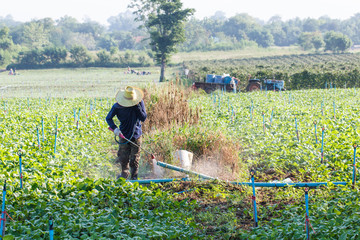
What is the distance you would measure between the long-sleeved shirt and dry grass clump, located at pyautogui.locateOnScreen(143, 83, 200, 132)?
3392mm

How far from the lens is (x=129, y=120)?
23.5 feet

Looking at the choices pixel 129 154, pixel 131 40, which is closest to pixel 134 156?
pixel 129 154

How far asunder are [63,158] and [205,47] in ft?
238

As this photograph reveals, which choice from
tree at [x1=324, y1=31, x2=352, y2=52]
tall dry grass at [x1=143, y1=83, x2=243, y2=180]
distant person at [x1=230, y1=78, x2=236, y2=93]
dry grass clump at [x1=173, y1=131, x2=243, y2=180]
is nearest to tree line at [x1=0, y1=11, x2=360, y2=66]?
tree at [x1=324, y1=31, x2=352, y2=52]

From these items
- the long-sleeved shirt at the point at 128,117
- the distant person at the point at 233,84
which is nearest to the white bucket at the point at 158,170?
the long-sleeved shirt at the point at 128,117

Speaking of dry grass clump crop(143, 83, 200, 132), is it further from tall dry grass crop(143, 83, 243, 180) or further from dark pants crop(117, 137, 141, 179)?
dark pants crop(117, 137, 141, 179)

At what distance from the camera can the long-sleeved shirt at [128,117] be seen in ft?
23.3

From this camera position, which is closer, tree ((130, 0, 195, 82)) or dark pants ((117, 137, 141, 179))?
dark pants ((117, 137, 141, 179))

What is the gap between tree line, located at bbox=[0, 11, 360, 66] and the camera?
59.8 meters

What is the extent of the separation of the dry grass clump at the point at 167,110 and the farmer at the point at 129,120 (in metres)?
3.23

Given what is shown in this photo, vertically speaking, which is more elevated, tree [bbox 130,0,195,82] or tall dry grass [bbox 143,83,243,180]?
tree [bbox 130,0,195,82]

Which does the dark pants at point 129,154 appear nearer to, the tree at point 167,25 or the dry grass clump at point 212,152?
the dry grass clump at point 212,152

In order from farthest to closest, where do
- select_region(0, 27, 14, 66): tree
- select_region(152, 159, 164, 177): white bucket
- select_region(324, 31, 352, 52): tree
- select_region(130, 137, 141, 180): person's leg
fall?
select_region(324, 31, 352, 52): tree
select_region(0, 27, 14, 66): tree
select_region(152, 159, 164, 177): white bucket
select_region(130, 137, 141, 180): person's leg

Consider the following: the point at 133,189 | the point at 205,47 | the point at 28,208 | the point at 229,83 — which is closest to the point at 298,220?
the point at 133,189
